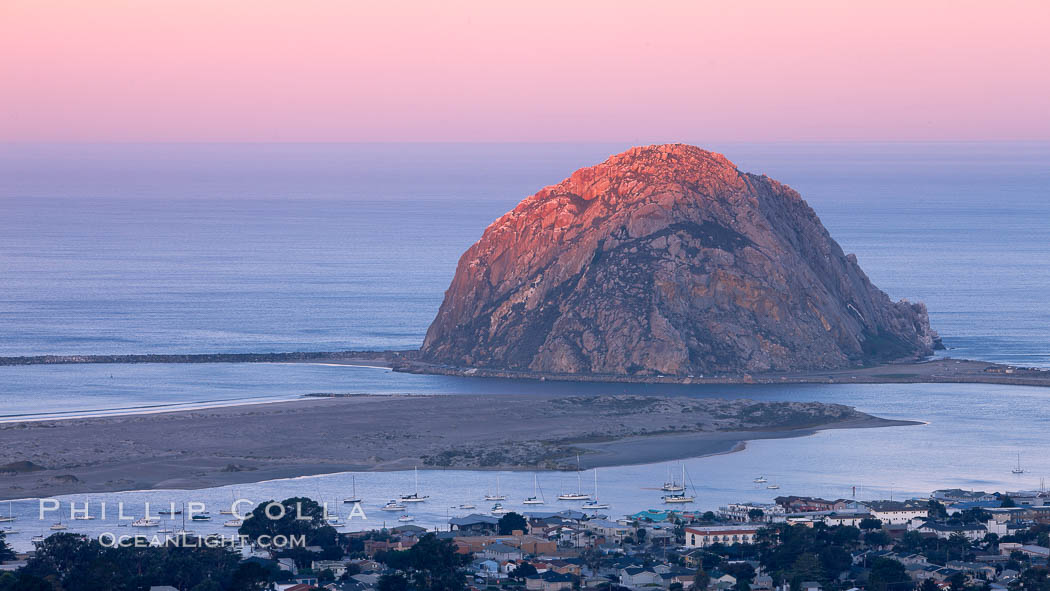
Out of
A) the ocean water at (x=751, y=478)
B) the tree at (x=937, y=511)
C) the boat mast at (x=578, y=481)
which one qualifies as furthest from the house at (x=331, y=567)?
the tree at (x=937, y=511)

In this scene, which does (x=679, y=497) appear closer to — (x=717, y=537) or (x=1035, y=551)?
(x=717, y=537)

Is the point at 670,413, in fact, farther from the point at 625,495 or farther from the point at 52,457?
the point at 52,457

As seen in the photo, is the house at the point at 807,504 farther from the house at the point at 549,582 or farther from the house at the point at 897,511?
the house at the point at 549,582

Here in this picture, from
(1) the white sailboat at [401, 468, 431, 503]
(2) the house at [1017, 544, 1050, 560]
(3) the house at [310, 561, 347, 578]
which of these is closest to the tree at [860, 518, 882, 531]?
(2) the house at [1017, 544, 1050, 560]

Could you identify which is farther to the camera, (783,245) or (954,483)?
(783,245)

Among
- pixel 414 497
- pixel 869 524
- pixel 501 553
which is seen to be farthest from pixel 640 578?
pixel 414 497

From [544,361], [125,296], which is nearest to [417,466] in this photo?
[544,361]
